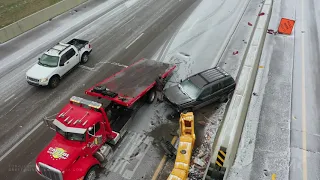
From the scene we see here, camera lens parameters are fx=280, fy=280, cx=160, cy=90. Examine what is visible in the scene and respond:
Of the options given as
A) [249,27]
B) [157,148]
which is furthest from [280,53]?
[157,148]

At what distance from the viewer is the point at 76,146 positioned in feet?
36.1

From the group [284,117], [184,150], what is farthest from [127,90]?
[284,117]

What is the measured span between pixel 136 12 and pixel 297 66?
16.4m

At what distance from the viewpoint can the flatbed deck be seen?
13656 mm

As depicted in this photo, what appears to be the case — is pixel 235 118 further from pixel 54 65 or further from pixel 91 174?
pixel 54 65

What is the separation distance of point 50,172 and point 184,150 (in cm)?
537

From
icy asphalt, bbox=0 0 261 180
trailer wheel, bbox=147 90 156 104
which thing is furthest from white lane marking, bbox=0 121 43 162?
trailer wheel, bbox=147 90 156 104

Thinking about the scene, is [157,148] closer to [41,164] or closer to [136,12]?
[41,164]

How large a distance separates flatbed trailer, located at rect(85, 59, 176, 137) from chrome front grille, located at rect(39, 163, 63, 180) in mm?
3616

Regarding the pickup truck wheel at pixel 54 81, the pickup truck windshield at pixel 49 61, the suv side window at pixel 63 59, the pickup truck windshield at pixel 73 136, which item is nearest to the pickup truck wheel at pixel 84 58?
the suv side window at pixel 63 59

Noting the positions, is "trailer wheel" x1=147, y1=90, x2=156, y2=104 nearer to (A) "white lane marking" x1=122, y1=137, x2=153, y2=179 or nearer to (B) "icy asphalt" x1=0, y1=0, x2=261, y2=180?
(B) "icy asphalt" x1=0, y1=0, x2=261, y2=180

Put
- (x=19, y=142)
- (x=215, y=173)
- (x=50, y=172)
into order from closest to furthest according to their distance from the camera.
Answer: (x=50, y=172)
(x=215, y=173)
(x=19, y=142)

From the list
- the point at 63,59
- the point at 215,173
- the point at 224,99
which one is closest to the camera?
the point at 215,173

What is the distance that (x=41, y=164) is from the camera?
10.5 m
